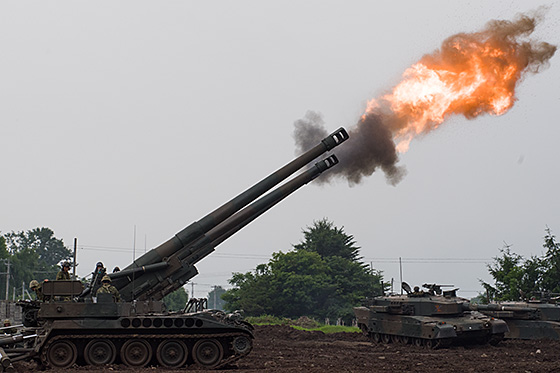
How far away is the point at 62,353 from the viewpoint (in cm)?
1592

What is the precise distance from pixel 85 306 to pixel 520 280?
1216 inches

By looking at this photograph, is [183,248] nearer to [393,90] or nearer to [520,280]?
[393,90]

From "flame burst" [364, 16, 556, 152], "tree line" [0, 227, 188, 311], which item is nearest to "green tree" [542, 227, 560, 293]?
"flame burst" [364, 16, 556, 152]

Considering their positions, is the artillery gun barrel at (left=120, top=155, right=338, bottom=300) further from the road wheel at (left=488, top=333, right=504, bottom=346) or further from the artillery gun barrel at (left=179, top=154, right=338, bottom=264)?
the road wheel at (left=488, top=333, right=504, bottom=346)

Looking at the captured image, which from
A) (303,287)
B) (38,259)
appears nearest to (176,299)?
(38,259)

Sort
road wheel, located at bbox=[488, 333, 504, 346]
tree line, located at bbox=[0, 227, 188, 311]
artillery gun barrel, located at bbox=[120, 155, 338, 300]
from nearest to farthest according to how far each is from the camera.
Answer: artillery gun barrel, located at bbox=[120, 155, 338, 300] < road wheel, located at bbox=[488, 333, 504, 346] < tree line, located at bbox=[0, 227, 188, 311]

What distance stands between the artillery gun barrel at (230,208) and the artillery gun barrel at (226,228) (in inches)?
12.6

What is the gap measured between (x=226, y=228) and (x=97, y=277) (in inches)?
158

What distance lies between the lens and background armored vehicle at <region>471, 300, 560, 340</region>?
25.1m

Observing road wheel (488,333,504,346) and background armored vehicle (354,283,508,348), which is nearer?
background armored vehicle (354,283,508,348)

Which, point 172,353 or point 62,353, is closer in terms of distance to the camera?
point 62,353

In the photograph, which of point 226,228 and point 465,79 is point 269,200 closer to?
point 226,228

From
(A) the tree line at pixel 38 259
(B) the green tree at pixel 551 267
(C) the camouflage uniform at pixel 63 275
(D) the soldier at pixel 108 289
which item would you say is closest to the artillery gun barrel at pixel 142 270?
(D) the soldier at pixel 108 289

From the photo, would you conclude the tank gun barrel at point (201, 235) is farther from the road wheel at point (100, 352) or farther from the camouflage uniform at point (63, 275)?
the road wheel at point (100, 352)
